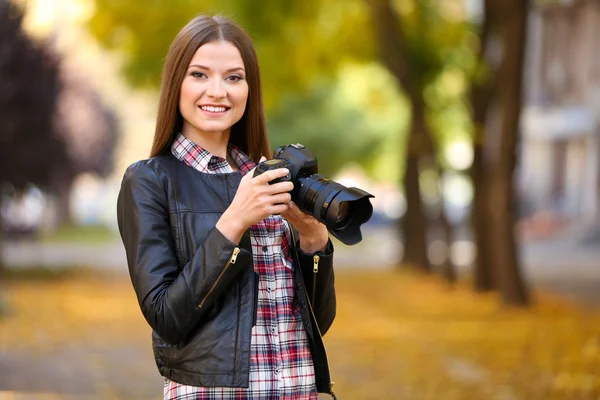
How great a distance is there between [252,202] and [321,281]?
402 millimetres

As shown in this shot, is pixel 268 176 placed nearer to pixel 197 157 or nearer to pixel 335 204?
pixel 335 204

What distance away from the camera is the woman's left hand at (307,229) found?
8.18 ft

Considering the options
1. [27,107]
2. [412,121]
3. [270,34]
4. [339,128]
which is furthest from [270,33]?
[339,128]

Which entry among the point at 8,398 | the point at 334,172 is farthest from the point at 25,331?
the point at 334,172

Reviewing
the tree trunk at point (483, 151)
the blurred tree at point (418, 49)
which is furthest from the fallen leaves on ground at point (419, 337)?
the blurred tree at point (418, 49)

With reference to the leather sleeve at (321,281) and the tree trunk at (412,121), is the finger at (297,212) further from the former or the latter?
the tree trunk at (412,121)

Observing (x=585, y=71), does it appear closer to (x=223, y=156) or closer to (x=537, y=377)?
(x=537, y=377)

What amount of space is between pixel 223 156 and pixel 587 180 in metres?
27.5

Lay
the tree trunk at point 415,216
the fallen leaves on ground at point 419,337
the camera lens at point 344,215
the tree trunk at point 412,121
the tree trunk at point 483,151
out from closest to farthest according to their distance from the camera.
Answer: the camera lens at point 344,215 < the fallen leaves on ground at point 419,337 < the tree trunk at point 483,151 < the tree trunk at point 412,121 < the tree trunk at point 415,216

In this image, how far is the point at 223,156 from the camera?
2.63 metres

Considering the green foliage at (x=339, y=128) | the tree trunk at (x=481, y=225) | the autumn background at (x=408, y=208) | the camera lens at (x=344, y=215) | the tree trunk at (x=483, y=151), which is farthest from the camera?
the green foliage at (x=339, y=128)

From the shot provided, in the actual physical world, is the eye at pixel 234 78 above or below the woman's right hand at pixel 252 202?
above

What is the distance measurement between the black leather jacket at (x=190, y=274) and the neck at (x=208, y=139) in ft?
0.32

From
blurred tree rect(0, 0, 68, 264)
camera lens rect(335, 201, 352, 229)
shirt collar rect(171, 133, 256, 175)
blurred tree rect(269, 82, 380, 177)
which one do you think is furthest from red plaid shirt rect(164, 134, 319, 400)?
blurred tree rect(269, 82, 380, 177)
